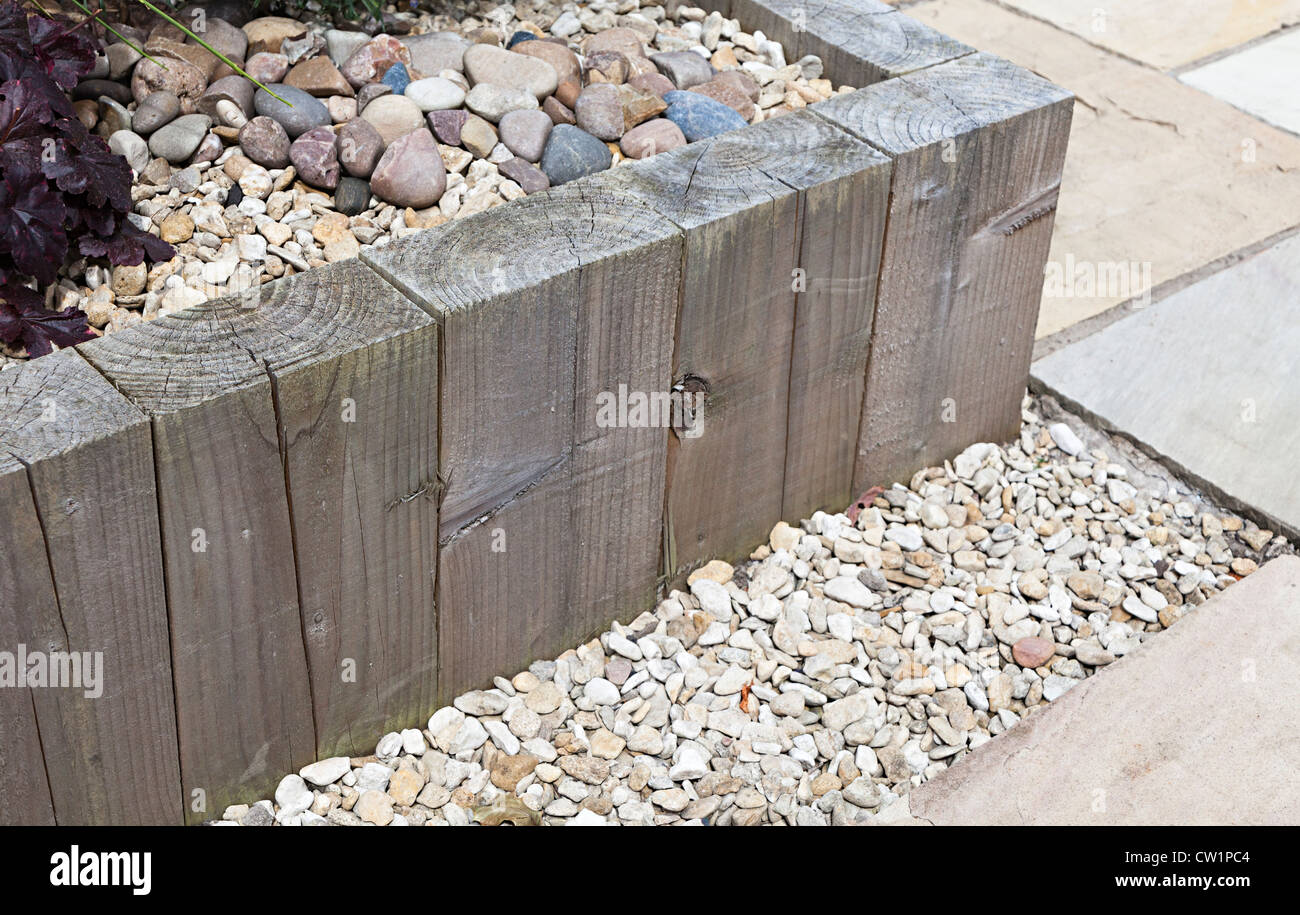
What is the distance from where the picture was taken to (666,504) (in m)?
2.40

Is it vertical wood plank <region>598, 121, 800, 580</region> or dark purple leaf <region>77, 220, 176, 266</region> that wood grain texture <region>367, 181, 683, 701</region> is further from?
dark purple leaf <region>77, 220, 176, 266</region>

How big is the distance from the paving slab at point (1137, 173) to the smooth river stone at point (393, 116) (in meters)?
1.42

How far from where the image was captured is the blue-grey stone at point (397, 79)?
2.57 metres

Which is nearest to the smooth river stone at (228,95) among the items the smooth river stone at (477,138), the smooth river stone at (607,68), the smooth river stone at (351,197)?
the smooth river stone at (351,197)

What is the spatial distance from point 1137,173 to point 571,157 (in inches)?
70.0

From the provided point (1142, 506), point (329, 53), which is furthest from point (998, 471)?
point (329, 53)

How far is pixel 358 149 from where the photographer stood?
2.38 metres

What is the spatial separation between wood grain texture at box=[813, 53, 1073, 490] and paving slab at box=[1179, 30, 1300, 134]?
5.18 ft

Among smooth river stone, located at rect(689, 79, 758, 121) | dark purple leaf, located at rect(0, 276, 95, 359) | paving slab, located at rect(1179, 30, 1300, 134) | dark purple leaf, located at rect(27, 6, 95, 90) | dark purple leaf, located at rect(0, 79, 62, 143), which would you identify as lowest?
paving slab, located at rect(1179, 30, 1300, 134)

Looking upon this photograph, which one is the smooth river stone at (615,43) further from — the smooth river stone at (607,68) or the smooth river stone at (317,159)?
the smooth river stone at (317,159)

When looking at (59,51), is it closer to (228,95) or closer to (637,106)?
(228,95)

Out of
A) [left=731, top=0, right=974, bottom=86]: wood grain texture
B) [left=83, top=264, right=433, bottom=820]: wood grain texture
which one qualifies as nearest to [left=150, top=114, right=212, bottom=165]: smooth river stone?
[left=83, top=264, right=433, bottom=820]: wood grain texture

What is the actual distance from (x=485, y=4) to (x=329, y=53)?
433 millimetres

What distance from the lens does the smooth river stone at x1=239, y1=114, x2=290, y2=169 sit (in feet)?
7.85
